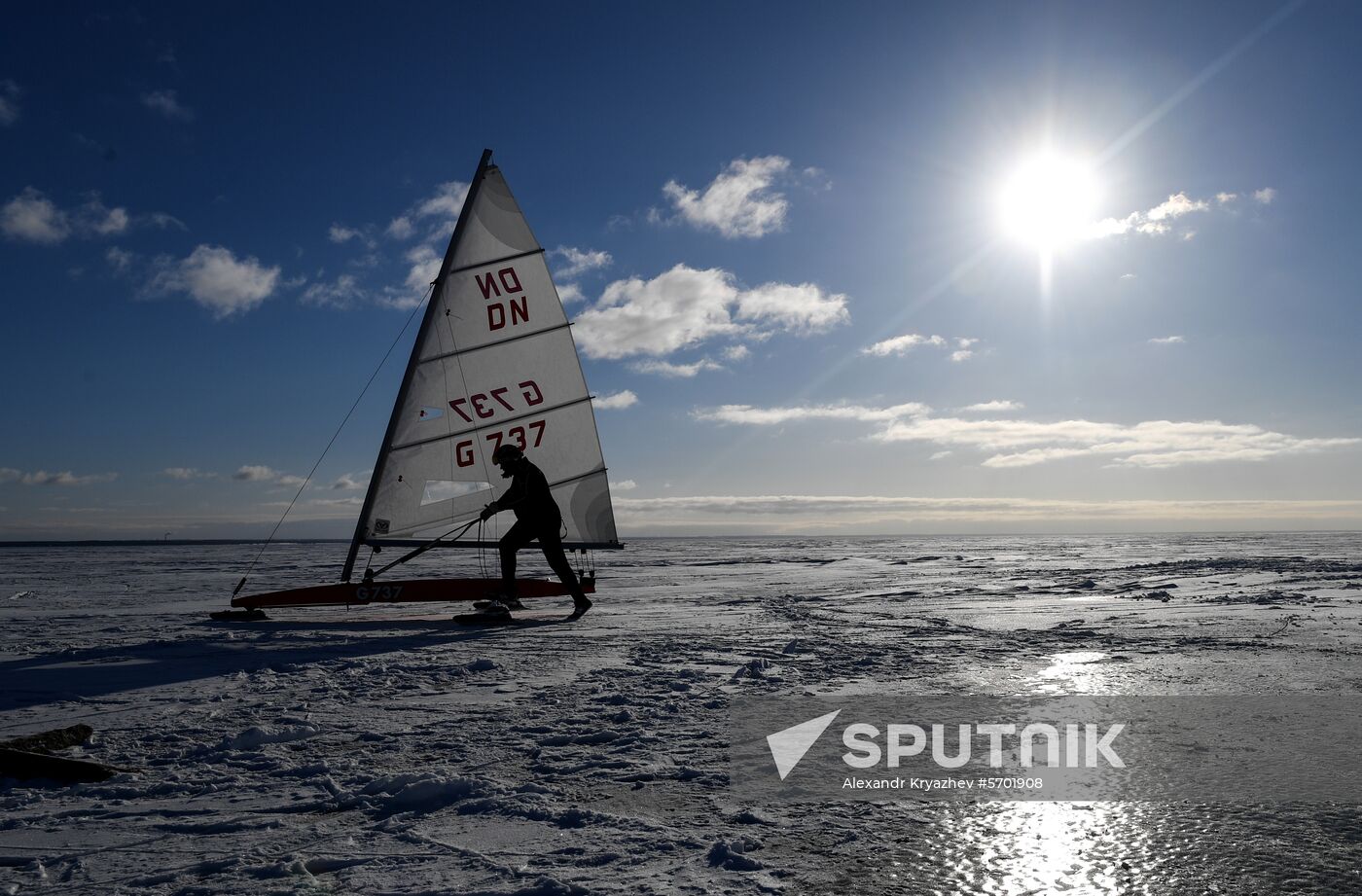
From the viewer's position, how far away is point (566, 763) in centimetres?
340

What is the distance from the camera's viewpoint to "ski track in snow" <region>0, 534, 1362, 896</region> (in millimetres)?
2301

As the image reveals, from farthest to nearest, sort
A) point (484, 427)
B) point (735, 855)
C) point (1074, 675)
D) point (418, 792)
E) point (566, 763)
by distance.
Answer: point (484, 427) < point (1074, 675) < point (566, 763) < point (418, 792) < point (735, 855)

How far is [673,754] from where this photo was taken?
353 cm

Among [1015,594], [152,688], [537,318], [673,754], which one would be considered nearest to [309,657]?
[152,688]

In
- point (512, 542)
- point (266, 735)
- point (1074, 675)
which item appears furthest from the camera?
point (512, 542)

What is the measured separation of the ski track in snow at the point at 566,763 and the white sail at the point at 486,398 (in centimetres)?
181

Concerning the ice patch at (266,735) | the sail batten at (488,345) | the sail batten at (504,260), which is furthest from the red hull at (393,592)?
the ice patch at (266,735)

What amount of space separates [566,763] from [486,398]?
24.2 ft

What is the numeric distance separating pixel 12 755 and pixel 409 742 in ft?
4.83

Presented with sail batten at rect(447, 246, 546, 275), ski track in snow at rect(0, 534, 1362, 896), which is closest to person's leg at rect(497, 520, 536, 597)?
ski track in snow at rect(0, 534, 1362, 896)

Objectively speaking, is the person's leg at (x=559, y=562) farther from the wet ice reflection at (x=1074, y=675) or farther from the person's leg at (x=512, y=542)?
the wet ice reflection at (x=1074, y=675)

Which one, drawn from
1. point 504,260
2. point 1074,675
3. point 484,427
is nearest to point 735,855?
point 1074,675

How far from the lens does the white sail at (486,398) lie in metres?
9.80

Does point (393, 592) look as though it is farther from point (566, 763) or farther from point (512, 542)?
point (566, 763)
